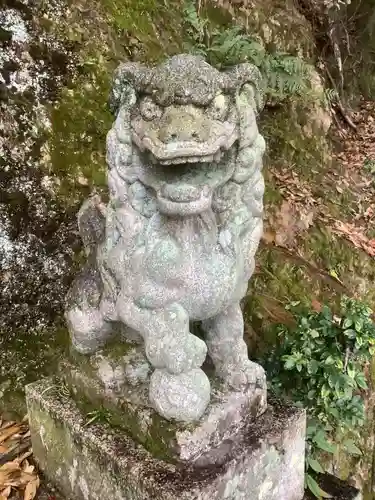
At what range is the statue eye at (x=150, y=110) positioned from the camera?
4.77ft

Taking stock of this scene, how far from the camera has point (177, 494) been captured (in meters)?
1.53

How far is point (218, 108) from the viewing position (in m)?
1.46

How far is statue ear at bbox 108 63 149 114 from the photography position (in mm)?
1471

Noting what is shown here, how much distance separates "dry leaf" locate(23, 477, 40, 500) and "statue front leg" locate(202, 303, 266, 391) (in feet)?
2.30

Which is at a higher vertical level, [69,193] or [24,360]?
[69,193]

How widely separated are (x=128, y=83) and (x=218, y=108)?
225mm

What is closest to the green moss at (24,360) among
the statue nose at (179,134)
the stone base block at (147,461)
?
the stone base block at (147,461)

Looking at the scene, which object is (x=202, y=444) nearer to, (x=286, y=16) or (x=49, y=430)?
(x=49, y=430)

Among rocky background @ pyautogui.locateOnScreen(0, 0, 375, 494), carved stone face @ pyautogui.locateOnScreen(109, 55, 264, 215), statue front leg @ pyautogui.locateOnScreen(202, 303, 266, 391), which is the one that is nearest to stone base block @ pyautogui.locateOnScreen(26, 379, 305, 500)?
statue front leg @ pyautogui.locateOnScreen(202, 303, 266, 391)

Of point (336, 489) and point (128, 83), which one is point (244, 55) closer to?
point (128, 83)

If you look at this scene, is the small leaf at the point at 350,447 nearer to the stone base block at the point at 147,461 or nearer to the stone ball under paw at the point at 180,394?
the stone base block at the point at 147,461

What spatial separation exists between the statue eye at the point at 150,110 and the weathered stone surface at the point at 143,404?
28.6 inches

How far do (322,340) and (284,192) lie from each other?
1.87 m

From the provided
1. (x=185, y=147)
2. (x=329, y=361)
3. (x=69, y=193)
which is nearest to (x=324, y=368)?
(x=329, y=361)
